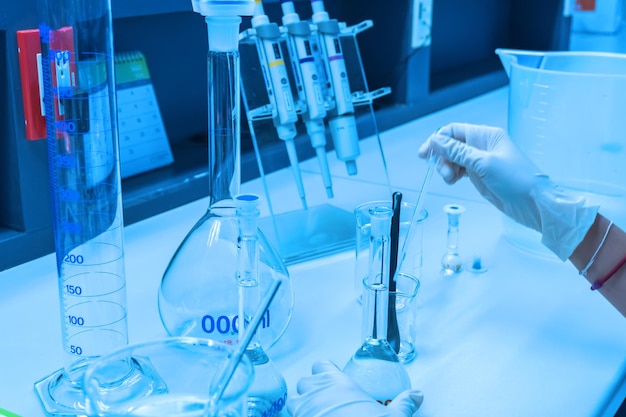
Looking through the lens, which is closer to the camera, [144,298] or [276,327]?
[276,327]

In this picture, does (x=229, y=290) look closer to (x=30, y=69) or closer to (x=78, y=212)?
(x=78, y=212)

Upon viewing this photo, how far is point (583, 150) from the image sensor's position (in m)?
1.30

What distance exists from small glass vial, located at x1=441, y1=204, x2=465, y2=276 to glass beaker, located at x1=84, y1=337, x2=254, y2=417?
24.9 inches

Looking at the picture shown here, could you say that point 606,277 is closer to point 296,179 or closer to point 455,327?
point 455,327

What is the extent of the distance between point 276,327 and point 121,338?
203 mm

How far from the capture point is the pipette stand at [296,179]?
1319 millimetres

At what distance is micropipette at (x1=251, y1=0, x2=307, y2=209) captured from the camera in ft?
4.30

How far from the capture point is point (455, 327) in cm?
105

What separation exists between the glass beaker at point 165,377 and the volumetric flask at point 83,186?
17cm

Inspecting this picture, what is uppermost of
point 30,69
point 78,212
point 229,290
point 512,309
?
point 30,69

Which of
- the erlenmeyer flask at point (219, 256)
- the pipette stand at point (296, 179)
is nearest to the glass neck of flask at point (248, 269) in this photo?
the erlenmeyer flask at point (219, 256)

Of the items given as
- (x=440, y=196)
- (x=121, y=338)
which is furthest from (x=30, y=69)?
(x=440, y=196)

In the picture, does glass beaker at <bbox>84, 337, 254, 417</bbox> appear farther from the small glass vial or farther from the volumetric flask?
the small glass vial

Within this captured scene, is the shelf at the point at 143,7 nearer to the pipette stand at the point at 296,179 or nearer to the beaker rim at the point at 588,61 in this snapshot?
the pipette stand at the point at 296,179
